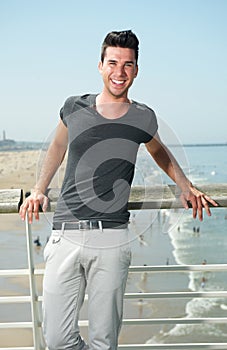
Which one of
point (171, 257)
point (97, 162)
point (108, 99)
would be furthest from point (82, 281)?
point (171, 257)

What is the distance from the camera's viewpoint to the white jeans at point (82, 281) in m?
1.77

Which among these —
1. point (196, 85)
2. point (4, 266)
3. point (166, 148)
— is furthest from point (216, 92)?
point (166, 148)

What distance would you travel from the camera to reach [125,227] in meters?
1.82

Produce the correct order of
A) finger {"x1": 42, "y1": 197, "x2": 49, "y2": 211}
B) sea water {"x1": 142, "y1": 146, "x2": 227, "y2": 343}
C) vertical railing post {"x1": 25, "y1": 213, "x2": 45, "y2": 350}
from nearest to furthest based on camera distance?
finger {"x1": 42, "y1": 197, "x2": 49, "y2": 211} < vertical railing post {"x1": 25, "y1": 213, "x2": 45, "y2": 350} < sea water {"x1": 142, "y1": 146, "x2": 227, "y2": 343}

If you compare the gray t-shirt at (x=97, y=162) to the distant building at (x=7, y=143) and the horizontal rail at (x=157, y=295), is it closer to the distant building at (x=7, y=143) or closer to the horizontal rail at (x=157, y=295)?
the horizontal rail at (x=157, y=295)

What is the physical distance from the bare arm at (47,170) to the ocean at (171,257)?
7cm

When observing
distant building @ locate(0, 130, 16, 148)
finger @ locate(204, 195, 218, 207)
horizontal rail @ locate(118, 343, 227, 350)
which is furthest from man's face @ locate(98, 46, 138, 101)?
distant building @ locate(0, 130, 16, 148)

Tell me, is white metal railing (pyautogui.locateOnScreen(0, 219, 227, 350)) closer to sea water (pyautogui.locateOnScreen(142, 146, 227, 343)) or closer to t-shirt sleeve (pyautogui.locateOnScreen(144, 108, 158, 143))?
sea water (pyautogui.locateOnScreen(142, 146, 227, 343))

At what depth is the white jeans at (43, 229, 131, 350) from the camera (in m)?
1.77

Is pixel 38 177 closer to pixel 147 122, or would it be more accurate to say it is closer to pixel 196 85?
pixel 147 122

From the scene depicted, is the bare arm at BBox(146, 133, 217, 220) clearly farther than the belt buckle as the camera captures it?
Yes

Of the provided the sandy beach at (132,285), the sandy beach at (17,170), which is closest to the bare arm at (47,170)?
the sandy beach at (132,285)

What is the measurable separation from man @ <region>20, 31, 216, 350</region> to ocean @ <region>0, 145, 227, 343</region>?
12 centimetres

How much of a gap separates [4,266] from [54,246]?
611 inches
